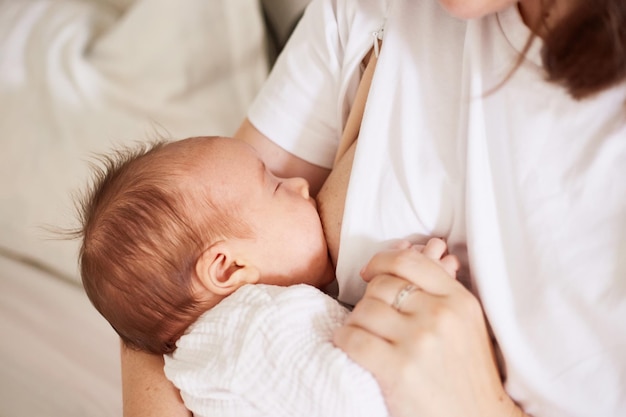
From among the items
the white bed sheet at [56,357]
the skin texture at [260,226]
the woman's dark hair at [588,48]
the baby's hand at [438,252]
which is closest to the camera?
the woman's dark hair at [588,48]

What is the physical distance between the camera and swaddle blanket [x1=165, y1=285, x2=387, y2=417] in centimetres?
68

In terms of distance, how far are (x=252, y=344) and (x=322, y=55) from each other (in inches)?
18.7

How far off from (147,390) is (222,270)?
0.22m

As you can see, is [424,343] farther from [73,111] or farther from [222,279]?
[73,111]

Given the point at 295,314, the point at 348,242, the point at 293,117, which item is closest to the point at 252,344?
the point at 295,314

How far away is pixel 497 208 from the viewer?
728 millimetres

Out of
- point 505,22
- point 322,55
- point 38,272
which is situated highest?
point 505,22

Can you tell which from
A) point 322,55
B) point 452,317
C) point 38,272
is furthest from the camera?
point 38,272

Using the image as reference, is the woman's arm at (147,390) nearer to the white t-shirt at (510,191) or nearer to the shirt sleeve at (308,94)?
the white t-shirt at (510,191)

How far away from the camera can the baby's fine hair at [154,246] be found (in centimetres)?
81

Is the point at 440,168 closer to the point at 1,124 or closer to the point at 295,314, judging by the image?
the point at 295,314

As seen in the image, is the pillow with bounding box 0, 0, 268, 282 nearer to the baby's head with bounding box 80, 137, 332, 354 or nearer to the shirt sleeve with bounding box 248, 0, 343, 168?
the shirt sleeve with bounding box 248, 0, 343, 168

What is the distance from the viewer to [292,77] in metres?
1.02

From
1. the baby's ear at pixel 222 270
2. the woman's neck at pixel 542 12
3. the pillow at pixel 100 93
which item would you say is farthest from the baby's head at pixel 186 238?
the pillow at pixel 100 93
